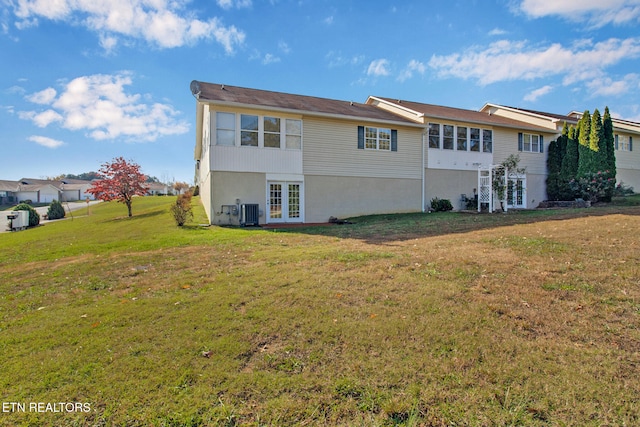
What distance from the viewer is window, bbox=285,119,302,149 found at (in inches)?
593

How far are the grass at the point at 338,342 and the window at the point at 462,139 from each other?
13.4 metres

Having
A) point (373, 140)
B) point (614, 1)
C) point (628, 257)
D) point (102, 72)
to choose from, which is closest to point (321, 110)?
point (373, 140)

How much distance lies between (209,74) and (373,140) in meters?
10.2

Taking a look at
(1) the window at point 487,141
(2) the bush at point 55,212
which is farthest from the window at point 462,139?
(2) the bush at point 55,212

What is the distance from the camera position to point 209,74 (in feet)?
60.9

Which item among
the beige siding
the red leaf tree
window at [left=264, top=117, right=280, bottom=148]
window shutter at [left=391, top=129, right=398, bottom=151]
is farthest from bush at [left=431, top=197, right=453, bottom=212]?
the red leaf tree

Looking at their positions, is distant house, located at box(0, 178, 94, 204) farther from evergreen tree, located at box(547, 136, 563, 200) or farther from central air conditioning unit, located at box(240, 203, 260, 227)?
evergreen tree, located at box(547, 136, 563, 200)

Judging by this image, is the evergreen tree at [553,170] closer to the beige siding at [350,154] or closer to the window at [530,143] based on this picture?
the window at [530,143]

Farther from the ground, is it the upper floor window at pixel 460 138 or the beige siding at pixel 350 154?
the upper floor window at pixel 460 138

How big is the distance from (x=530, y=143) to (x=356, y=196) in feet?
41.6

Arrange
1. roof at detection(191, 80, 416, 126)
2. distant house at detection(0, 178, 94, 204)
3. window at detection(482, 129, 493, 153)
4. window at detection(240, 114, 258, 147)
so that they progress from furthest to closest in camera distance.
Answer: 1. distant house at detection(0, 178, 94, 204)
2. window at detection(482, 129, 493, 153)
3. window at detection(240, 114, 258, 147)
4. roof at detection(191, 80, 416, 126)

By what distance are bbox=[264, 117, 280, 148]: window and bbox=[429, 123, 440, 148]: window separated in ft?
28.8

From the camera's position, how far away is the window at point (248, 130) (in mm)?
14109

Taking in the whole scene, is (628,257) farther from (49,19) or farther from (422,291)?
(49,19)
